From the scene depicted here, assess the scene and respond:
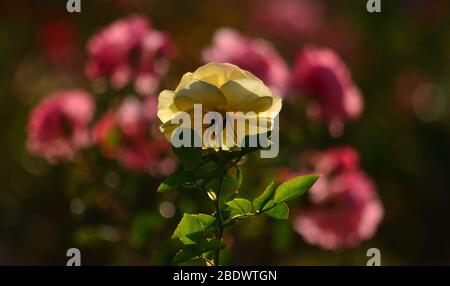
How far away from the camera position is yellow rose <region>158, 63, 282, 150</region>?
0.70 m

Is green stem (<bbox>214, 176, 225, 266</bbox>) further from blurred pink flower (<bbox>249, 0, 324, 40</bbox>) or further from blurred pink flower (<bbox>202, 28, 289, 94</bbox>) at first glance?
blurred pink flower (<bbox>249, 0, 324, 40</bbox>)

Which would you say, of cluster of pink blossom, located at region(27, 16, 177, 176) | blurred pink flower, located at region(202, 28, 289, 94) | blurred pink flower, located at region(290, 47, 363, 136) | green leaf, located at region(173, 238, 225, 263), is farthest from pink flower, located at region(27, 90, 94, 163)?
green leaf, located at region(173, 238, 225, 263)

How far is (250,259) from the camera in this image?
232cm

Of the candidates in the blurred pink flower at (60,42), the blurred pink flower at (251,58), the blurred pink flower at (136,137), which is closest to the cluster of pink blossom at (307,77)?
the blurred pink flower at (251,58)

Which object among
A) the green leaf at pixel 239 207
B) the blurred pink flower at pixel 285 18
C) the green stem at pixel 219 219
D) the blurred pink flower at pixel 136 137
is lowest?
the green stem at pixel 219 219

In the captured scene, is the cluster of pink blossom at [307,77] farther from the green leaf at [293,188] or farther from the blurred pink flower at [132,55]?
the green leaf at [293,188]

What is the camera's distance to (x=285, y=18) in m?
3.07

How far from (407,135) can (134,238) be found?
153cm

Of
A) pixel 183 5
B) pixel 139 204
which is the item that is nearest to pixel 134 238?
pixel 139 204

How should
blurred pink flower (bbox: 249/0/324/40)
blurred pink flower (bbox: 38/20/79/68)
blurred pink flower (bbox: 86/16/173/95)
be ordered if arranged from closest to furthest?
blurred pink flower (bbox: 86/16/173/95) < blurred pink flower (bbox: 38/20/79/68) < blurred pink flower (bbox: 249/0/324/40)

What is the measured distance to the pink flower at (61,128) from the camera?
5.08ft

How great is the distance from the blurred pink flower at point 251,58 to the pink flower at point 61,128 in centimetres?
22

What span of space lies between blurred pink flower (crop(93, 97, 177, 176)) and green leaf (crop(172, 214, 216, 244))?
0.76 metres

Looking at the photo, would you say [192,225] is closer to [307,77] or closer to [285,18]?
[307,77]
